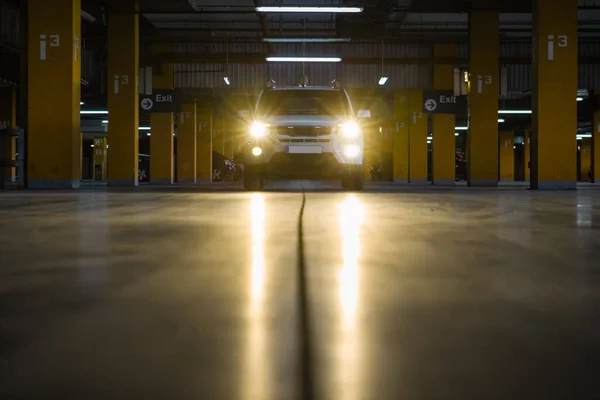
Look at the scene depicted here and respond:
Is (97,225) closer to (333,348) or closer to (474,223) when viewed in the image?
(474,223)

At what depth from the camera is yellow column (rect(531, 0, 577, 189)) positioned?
14.6 m

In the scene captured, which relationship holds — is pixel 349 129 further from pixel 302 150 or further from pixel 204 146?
pixel 204 146

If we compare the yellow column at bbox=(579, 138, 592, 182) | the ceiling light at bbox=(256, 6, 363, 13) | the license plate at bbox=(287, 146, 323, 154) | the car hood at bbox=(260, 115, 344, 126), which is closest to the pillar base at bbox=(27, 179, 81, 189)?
the car hood at bbox=(260, 115, 344, 126)

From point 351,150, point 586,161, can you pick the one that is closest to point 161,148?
point 351,150

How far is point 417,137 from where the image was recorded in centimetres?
3012

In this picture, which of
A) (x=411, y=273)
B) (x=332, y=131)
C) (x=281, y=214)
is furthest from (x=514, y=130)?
(x=411, y=273)

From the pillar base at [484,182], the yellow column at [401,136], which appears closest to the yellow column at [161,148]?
the yellow column at [401,136]

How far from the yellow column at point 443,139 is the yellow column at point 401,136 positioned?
5496 mm

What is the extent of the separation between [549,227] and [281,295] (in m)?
3.15

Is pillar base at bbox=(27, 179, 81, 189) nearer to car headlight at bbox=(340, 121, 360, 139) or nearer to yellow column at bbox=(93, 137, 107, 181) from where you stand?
car headlight at bbox=(340, 121, 360, 139)

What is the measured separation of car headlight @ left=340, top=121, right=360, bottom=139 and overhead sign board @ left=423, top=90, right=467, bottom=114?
11.6m

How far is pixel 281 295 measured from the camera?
7.21 ft

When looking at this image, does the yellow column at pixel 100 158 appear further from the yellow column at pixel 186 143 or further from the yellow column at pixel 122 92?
the yellow column at pixel 122 92

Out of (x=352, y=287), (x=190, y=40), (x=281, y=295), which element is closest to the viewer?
(x=281, y=295)
